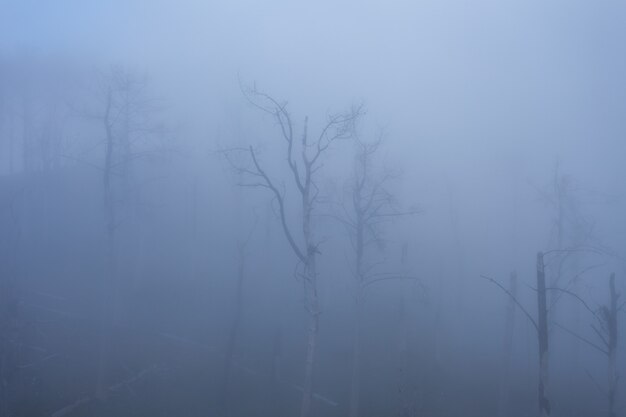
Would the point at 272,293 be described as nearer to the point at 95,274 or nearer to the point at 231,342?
the point at 95,274

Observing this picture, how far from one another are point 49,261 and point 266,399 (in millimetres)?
18029

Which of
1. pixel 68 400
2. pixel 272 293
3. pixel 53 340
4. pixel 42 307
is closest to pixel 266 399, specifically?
pixel 68 400

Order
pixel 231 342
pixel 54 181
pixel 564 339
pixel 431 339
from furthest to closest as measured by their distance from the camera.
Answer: pixel 54 181 < pixel 564 339 < pixel 431 339 < pixel 231 342

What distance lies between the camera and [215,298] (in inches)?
1201

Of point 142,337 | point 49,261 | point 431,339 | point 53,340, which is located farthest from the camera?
point 49,261

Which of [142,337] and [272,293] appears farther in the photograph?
[272,293]

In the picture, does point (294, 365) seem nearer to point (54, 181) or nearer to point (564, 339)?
point (564, 339)

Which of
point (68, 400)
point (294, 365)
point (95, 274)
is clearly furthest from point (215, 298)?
point (68, 400)

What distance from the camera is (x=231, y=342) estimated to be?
18266 millimetres

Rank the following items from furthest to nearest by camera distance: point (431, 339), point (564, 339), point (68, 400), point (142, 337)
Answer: point (564, 339) < point (431, 339) < point (142, 337) < point (68, 400)

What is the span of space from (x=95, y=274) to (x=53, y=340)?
10.2 m

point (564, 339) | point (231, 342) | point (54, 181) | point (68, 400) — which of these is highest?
point (54, 181)

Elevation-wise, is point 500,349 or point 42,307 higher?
point 42,307

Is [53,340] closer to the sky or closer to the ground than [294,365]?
closer to the sky
